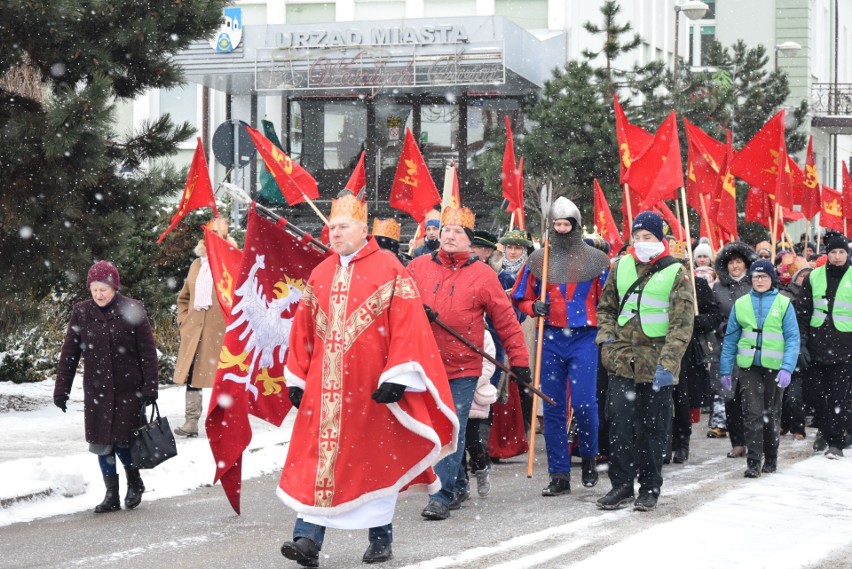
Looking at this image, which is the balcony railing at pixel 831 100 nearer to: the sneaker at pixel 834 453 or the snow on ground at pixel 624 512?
the sneaker at pixel 834 453

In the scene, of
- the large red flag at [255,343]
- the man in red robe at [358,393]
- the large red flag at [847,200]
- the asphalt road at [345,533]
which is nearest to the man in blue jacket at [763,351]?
the asphalt road at [345,533]

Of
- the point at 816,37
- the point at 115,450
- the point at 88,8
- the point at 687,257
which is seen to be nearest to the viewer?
the point at 115,450

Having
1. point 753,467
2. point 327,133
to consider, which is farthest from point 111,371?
point 327,133

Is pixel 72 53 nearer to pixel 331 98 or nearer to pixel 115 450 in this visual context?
pixel 115 450

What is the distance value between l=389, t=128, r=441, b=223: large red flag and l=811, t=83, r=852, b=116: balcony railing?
3328 centimetres

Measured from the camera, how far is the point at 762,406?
10.8 m

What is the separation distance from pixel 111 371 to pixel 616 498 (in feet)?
10.5

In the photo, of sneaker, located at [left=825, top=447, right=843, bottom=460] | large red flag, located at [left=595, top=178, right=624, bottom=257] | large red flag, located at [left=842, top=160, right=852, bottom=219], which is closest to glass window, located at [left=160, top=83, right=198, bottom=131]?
large red flag, located at [left=842, top=160, right=852, bottom=219]

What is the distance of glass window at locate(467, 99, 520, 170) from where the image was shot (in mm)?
32938

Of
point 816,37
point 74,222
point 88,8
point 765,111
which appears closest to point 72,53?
point 88,8

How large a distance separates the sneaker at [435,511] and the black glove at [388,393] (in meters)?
1.70

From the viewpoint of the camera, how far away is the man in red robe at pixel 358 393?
699cm

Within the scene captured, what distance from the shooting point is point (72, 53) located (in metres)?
10.0

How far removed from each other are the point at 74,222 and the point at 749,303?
5.11m
